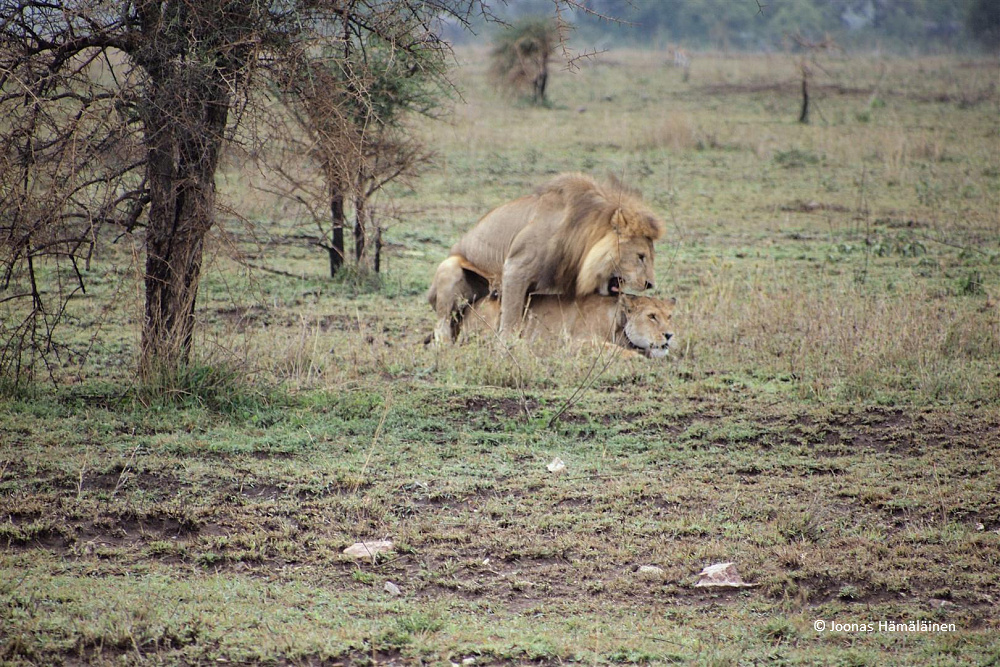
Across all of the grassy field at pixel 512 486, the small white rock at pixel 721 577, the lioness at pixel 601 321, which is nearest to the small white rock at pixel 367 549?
the grassy field at pixel 512 486

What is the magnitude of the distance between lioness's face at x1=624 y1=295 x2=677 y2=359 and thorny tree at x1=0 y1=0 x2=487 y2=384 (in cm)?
311

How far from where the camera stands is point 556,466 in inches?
229

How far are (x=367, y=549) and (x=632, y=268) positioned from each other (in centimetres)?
439

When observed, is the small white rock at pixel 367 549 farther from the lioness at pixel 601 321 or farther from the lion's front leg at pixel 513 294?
the lion's front leg at pixel 513 294

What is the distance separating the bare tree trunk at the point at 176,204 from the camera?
5888 mm

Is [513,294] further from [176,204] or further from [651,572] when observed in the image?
[651,572]

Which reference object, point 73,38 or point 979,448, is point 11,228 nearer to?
point 73,38

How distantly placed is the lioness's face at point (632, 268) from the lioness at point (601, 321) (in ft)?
0.35

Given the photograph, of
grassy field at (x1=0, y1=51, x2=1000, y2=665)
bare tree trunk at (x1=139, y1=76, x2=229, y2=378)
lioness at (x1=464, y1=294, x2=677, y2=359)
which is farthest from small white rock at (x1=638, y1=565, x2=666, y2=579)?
lioness at (x1=464, y1=294, x2=677, y2=359)

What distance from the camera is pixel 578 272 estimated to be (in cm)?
861

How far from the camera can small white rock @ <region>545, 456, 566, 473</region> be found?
5.79 m

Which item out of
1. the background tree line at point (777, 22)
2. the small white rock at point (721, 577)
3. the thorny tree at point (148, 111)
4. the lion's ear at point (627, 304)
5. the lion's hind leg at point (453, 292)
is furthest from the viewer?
the background tree line at point (777, 22)

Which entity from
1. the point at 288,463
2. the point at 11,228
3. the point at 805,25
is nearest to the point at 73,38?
the point at 11,228

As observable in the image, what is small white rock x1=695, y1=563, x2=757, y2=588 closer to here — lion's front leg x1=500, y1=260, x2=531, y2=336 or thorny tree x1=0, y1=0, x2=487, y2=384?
thorny tree x1=0, y1=0, x2=487, y2=384
